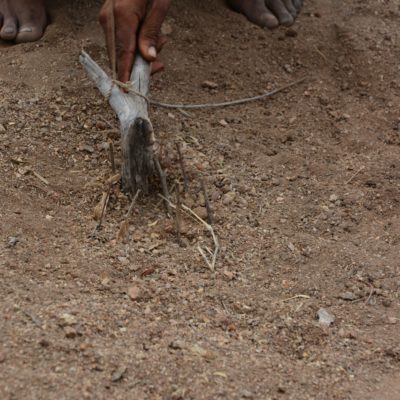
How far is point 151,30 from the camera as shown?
2.50 m

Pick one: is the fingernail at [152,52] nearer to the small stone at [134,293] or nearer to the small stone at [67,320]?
the small stone at [134,293]

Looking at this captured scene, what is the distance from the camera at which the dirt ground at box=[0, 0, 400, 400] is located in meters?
1.90

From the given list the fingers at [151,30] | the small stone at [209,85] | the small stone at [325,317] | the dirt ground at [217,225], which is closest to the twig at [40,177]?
the dirt ground at [217,225]

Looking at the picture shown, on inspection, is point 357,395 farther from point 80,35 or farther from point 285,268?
point 80,35

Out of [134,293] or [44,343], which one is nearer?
[44,343]

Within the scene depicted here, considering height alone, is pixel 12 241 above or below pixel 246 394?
below

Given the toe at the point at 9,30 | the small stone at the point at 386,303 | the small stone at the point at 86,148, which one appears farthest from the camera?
the toe at the point at 9,30

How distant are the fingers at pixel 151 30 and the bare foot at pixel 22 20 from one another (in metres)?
0.84

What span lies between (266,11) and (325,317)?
1.80 meters

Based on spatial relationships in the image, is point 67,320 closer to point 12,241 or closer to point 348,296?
point 12,241

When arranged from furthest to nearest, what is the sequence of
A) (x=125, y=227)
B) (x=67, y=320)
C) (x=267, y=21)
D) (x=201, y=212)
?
(x=267, y=21) < (x=201, y=212) < (x=125, y=227) < (x=67, y=320)

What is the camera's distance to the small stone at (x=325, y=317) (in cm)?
213

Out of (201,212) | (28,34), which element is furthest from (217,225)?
(28,34)

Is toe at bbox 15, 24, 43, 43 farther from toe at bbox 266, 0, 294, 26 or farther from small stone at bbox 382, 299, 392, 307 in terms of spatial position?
small stone at bbox 382, 299, 392, 307
